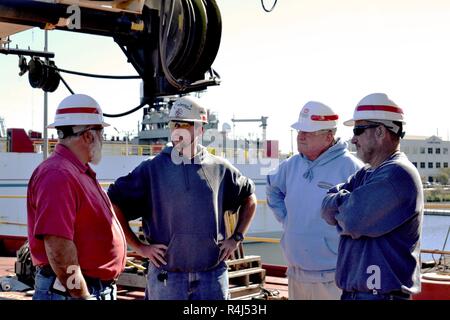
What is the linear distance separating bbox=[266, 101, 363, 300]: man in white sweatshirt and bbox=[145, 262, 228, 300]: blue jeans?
74cm

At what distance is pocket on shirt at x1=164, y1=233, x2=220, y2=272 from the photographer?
386 cm

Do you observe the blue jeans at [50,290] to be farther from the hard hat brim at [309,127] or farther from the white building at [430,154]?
the white building at [430,154]

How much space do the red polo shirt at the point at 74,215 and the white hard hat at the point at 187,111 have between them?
2.43 feet

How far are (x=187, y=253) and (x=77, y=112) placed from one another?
1.03 m

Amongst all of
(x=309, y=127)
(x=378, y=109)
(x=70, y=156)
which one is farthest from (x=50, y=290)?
(x=309, y=127)

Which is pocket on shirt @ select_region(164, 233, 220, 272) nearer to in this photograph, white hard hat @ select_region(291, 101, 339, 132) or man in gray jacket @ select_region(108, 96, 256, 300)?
man in gray jacket @ select_region(108, 96, 256, 300)

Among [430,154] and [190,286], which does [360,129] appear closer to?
[190,286]

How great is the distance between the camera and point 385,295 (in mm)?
3131

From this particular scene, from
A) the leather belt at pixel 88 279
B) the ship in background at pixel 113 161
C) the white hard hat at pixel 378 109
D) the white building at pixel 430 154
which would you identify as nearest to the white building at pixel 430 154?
the white building at pixel 430 154

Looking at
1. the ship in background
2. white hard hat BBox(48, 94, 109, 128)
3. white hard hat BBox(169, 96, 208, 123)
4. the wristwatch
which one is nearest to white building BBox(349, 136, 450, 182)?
the ship in background

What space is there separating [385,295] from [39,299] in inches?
65.6

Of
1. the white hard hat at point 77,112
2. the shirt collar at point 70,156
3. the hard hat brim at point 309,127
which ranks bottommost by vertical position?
the shirt collar at point 70,156

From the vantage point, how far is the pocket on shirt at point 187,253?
3.86 meters

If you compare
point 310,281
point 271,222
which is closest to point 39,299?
point 310,281
